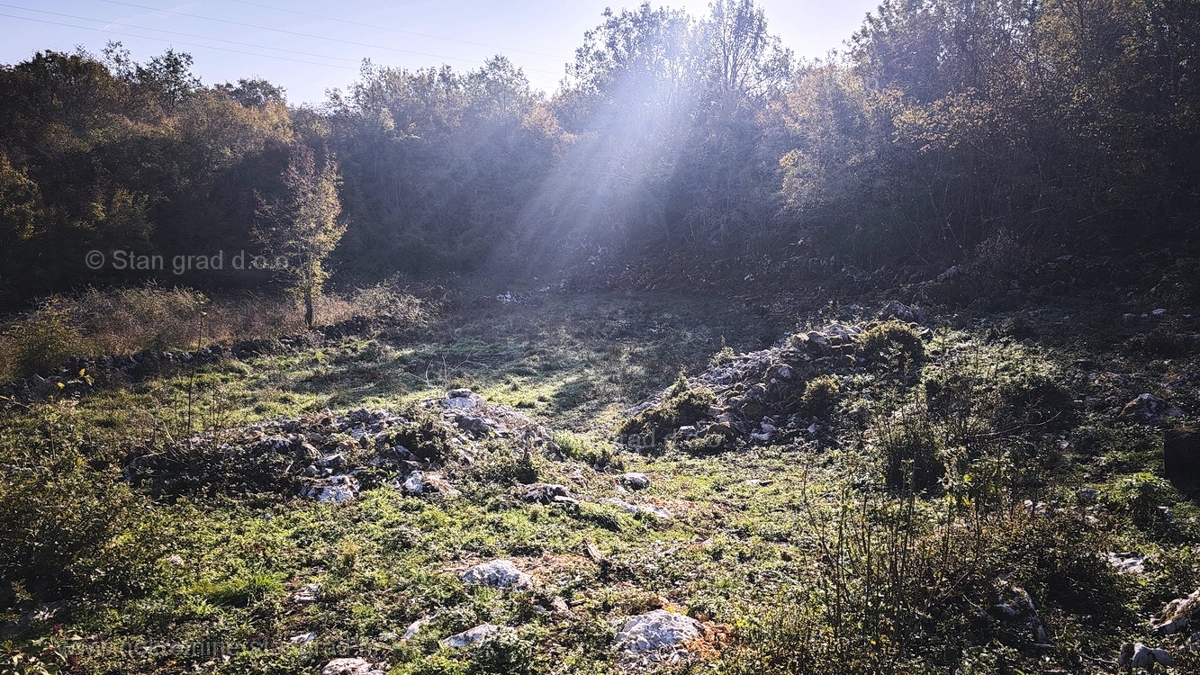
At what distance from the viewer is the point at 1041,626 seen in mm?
4184

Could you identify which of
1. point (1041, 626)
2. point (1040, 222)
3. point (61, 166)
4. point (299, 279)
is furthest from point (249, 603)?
point (61, 166)

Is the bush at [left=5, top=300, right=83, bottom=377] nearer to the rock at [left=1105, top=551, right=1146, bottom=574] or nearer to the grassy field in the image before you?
the grassy field

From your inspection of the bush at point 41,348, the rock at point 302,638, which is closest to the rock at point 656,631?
the rock at point 302,638

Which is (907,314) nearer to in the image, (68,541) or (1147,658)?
(1147,658)

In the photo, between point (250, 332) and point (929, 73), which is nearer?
point (250, 332)

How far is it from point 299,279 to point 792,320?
648 inches

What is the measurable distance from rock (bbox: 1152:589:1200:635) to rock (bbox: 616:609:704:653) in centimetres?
305

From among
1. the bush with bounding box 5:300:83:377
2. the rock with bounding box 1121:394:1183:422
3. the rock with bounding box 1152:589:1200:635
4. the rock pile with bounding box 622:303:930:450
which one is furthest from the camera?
the bush with bounding box 5:300:83:377

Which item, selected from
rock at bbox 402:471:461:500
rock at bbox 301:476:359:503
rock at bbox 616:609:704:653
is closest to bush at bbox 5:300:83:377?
rock at bbox 301:476:359:503

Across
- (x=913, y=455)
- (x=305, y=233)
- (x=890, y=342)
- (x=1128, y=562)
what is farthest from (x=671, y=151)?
(x=1128, y=562)

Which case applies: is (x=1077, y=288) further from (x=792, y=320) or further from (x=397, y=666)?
(x=397, y=666)

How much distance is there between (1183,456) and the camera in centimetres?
614

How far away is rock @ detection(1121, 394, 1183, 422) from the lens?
747 centimetres

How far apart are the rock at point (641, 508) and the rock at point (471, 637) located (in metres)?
3.12
